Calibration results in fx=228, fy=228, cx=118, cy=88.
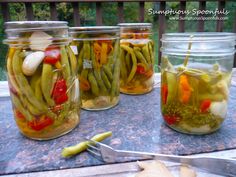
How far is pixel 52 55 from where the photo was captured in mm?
394

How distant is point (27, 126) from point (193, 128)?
0.97 feet

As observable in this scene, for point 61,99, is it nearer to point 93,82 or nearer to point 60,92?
point 60,92

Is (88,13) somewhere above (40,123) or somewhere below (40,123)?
above

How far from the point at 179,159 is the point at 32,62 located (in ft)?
0.91

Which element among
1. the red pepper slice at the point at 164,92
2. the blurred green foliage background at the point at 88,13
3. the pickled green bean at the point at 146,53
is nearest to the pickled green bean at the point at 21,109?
the red pepper slice at the point at 164,92

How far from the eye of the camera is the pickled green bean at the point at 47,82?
384 millimetres

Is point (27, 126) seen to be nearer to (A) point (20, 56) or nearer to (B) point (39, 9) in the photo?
(A) point (20, 56)

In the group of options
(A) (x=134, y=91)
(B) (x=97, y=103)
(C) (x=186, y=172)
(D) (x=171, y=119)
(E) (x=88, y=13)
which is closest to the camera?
(C) (x=186, y=172)

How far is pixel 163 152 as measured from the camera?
37cm

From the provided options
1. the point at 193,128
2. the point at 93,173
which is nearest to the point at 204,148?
the point at 193,128

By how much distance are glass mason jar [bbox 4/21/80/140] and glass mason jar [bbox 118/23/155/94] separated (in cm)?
23

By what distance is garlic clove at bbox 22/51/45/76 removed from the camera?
37 centimetres

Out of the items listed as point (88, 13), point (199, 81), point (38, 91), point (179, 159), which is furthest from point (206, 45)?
A: point (88, 13)

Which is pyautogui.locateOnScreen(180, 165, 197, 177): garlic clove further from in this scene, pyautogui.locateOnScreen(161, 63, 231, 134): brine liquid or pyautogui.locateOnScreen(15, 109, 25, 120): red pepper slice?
pyautogui.locateOnScreen(15, 109, 25, 120): red pepper slice
